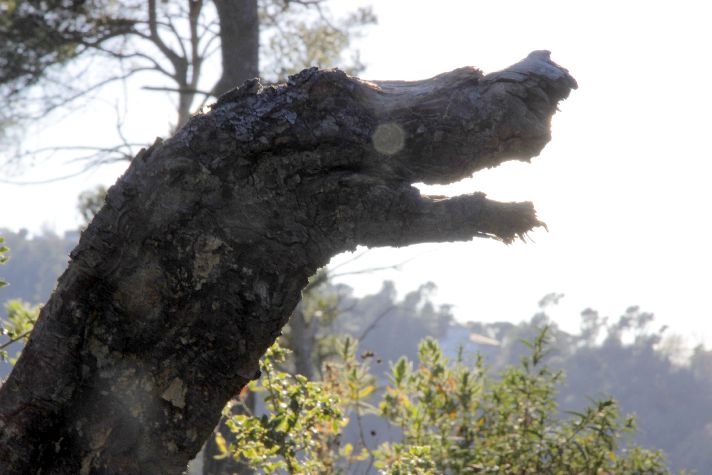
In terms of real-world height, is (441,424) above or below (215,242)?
below

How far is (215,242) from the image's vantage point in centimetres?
185

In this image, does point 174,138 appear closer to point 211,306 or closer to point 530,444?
point 211,306

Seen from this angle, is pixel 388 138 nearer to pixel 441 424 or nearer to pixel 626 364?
pixel 441 424

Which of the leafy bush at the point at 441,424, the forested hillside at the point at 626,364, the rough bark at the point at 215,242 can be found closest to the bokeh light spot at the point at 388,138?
the rough bark at the point at 215,242

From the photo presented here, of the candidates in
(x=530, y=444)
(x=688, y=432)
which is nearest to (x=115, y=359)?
(x=530, y=444)

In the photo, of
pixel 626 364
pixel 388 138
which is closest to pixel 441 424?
pixel 388 138

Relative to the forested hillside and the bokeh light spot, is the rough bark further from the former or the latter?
the forested hillside

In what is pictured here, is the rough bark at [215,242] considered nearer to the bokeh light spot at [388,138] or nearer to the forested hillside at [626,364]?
the bokeh light spot at [388,138]

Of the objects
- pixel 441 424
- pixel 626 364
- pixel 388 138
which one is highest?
pixel 626 364

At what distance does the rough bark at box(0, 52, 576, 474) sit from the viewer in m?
1.79

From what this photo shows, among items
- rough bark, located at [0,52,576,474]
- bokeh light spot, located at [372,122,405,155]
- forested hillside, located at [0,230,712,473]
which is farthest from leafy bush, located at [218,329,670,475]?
forested hillside, located at [0,230,712,473]

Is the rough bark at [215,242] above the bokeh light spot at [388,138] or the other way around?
the other way around

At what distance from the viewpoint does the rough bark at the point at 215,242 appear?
1.79m

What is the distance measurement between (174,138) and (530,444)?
7.61ft
